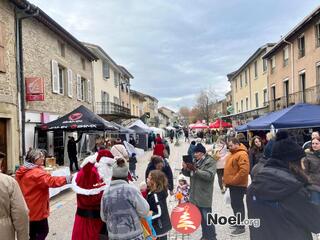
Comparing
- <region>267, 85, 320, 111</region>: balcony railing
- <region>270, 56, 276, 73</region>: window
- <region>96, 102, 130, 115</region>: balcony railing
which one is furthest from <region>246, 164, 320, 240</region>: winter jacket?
<region>270, 56, 276, 73</region>: window

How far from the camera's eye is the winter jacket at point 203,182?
5422 millimetres

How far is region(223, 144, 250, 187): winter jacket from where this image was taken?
585 centimetres

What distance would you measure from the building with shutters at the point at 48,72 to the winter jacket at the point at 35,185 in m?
8.97

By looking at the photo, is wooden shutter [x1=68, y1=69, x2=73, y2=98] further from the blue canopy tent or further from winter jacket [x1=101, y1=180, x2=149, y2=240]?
winter jacket [x1=101, y1=180, x2=149, y2=240]

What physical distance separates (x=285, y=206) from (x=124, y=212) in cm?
159

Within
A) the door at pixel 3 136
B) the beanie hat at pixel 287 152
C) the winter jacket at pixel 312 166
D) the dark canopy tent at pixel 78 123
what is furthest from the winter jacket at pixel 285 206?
the dark canopy tent at pixel 78 123

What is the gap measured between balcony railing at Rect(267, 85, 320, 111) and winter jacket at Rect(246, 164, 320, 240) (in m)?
17.2

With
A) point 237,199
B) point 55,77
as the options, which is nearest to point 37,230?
point 237,199

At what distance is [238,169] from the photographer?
5965 millimetres

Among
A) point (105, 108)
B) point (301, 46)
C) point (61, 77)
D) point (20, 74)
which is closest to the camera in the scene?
point (20, 74)

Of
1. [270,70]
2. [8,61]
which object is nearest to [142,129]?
[270,70]

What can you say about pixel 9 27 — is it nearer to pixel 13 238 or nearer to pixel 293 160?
pixel 13 238

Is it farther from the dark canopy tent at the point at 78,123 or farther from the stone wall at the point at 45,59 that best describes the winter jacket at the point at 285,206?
the stone wall at the point at 45,59

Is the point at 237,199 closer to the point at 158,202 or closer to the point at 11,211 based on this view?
the point at 158,202
